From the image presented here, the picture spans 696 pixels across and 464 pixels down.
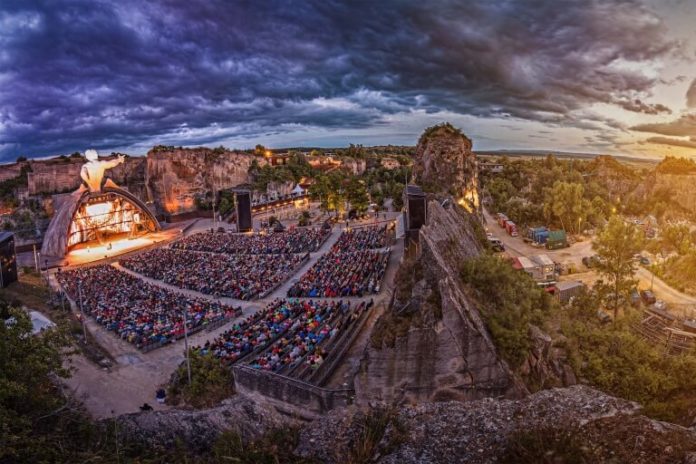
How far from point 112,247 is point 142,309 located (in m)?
34.7

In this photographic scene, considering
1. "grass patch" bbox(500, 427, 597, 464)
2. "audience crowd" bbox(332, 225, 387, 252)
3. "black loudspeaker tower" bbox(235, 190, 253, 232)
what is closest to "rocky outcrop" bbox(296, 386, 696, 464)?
"grass patch" bbox(500, 427, 597, 464)

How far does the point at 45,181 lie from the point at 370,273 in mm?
75199

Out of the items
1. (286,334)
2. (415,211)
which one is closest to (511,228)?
(415,211)

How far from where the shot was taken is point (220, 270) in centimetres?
3659

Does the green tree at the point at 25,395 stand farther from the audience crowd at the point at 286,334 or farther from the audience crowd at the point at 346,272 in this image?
the audience crowd at the point at 346,272

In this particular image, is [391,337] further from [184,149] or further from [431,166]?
[184,149]

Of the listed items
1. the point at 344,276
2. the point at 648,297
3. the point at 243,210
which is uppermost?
the point at 243,210

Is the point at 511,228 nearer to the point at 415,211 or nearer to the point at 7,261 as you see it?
the point at 415,211

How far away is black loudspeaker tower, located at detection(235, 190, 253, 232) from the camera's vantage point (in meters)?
57.0

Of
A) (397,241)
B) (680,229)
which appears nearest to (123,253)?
(397,241)

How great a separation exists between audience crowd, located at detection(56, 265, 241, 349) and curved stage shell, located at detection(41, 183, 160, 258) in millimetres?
Result: 21369

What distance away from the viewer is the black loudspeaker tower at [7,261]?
35656mm

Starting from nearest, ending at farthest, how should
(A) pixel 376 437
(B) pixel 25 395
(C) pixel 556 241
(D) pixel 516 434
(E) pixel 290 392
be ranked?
(D) pixel 516 434, (A) pixel 376 437, (B) pixel 25 395, (E) pixel 290 392, (C) pixel 556 241

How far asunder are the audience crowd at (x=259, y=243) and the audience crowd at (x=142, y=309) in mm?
11652
